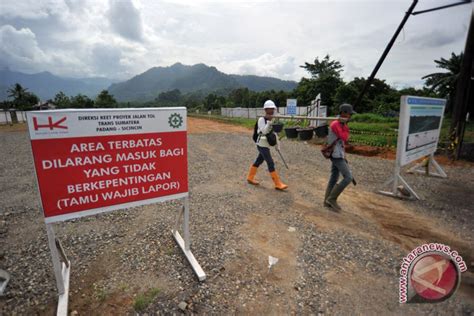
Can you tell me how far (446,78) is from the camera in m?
27.2

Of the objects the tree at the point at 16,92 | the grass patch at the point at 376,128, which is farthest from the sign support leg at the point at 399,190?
the tree at the point at 16,92

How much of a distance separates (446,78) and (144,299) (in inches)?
1428

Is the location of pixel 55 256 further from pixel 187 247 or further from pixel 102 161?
pixel 187 247

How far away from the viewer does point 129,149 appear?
2.54 m

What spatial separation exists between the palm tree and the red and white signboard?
3495cm

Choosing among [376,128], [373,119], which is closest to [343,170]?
[376,128]

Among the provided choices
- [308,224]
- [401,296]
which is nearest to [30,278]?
[308,224]

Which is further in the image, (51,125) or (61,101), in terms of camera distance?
(61,101)

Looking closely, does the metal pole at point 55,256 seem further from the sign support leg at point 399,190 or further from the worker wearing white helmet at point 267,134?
the sign support leg at point 399,190

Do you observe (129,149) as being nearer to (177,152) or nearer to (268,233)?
(177,152)

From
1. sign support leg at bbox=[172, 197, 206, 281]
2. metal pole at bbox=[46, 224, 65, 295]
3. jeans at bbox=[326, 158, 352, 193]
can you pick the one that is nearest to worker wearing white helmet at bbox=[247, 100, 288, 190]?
jeans at bbox=[326, 158, 352, 193]

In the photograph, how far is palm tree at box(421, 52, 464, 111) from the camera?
1070 inches

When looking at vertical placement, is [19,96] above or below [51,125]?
above

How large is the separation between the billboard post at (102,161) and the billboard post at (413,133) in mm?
4469
